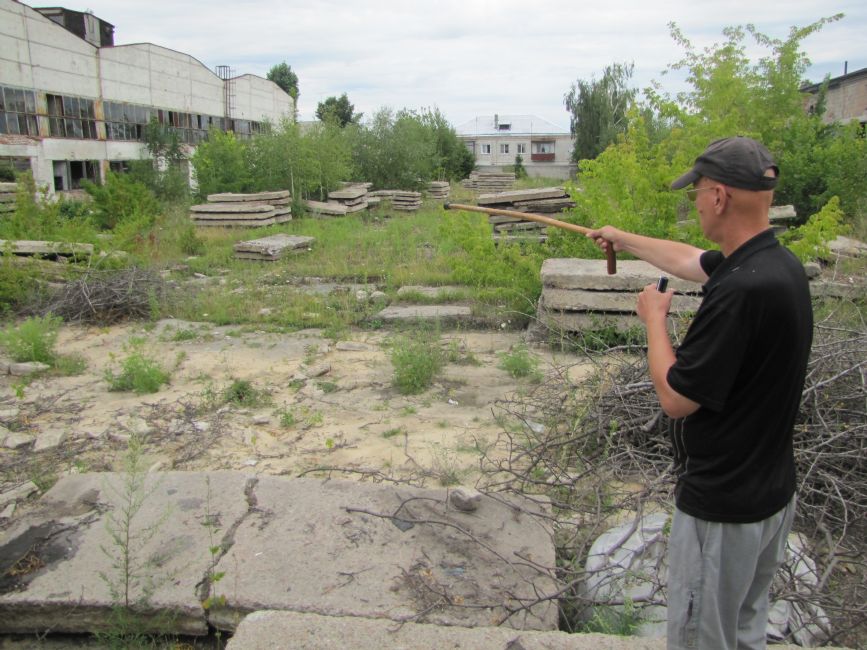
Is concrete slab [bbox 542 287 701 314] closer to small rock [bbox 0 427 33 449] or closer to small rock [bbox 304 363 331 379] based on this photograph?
small rock [bbox 304 363 331 379]

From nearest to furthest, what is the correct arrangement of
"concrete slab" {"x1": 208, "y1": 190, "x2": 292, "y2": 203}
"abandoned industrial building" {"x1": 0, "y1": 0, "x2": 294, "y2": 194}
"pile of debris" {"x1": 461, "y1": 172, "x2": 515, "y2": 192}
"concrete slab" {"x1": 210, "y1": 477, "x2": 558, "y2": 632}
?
1. "concrete slab" {"x1": 210, "y1": 477, "x2": 558, "y2": 632}
2. "concrete slab" {"x1": 208, "y1": 190, "x2": 292, "y2": 203}
3. "abandoned industrial building" {"x1": 0, "y1": 0, "x2": 294, "y2": 194}
4. "pile of debris" {"x1": 461, "y1": 172, "x2": 515, "y2": 192}

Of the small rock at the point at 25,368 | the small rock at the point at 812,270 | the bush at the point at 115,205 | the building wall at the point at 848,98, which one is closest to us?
the small rock at the point at 25,368

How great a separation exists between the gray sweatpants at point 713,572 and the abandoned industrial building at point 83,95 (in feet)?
51.7

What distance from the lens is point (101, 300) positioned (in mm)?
7965

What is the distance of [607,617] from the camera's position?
2.67 meters

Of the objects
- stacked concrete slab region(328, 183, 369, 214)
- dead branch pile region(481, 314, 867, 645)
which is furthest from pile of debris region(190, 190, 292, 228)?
dead branch pile region(481, 314, 867, 645)

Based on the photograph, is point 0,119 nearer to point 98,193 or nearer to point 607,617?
point 98,193

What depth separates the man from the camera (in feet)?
5.45

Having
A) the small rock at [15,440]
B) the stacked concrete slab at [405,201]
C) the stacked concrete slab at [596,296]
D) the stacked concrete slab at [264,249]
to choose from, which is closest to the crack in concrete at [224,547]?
the small rock at [15,440]

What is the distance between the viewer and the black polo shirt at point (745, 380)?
165 cm

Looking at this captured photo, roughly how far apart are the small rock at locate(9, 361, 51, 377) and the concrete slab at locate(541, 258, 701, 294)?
16.5ft

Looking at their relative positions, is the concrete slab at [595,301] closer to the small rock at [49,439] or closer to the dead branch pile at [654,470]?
the dead branch pile at [654,470]

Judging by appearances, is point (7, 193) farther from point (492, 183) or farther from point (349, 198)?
point (492, 183)

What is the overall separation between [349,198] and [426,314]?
438 inches
